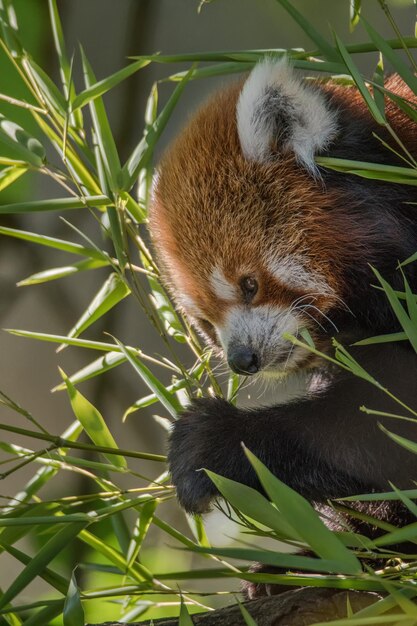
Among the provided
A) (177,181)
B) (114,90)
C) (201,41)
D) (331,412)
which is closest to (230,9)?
(201,41)

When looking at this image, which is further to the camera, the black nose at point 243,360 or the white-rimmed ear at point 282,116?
the black nose at point 243,360

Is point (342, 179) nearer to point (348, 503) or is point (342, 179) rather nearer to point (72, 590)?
point (348, 503)

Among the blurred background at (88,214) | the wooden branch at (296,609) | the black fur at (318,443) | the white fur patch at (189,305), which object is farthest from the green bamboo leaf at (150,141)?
the blurred background at (88,214)

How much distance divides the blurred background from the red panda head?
73.8 inches

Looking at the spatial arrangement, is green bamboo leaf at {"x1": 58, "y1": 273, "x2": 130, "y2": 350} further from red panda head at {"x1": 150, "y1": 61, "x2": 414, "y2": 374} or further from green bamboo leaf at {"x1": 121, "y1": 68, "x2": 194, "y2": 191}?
green bamboo leaf at {"x1": 121, "y1": 68, "x2": 194, "y2": 191}

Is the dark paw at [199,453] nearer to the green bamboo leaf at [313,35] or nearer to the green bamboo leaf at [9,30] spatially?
the green bamboo leaf at [313,35]

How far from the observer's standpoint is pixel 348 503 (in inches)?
86.3

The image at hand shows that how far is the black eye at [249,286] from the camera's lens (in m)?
2.20

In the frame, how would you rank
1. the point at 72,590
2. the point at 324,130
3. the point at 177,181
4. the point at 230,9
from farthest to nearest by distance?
the point at 230,9, the point at 177,181, the point at 324,130, the point at 72,590

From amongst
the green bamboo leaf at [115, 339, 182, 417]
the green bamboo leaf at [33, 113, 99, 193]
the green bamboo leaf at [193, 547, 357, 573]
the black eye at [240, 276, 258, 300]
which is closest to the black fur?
the green bamboo leaf at [115, 339, 182, 417]

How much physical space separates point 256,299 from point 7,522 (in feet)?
2.64

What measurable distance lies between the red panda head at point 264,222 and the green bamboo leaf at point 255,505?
0.56 meters

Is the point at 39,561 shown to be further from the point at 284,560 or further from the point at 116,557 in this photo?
the point at 284,560

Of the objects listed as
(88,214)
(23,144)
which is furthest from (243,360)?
(88,214)
